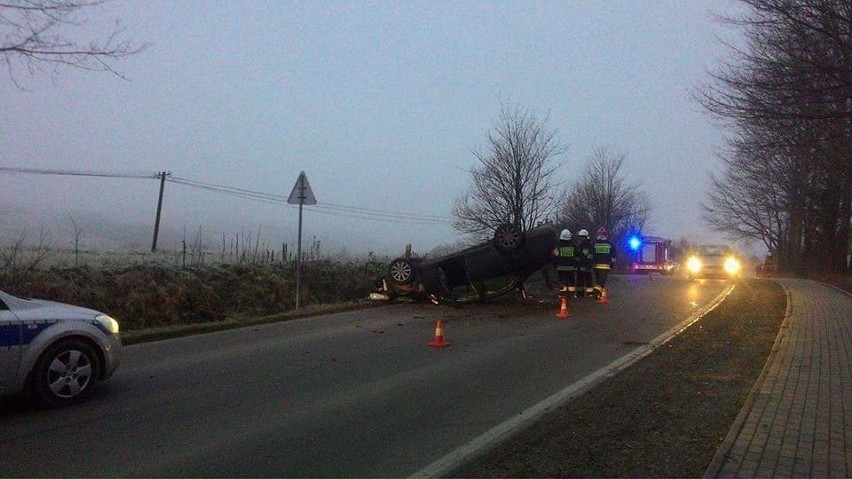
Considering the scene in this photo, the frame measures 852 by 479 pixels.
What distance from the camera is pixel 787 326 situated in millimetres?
11883

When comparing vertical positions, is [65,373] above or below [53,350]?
below

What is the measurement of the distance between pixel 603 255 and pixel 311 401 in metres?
13.4

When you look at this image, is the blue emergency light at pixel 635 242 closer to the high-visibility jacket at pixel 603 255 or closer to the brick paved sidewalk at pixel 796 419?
the high-visibility jacket at pixel 603 255

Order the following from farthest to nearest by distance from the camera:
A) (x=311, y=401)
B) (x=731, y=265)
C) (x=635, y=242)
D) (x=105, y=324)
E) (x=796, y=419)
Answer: (x=635, y=242)
(x=731, y=265)
(x=105, y=324)
(x=311, y=401)
(x=796, y=419)

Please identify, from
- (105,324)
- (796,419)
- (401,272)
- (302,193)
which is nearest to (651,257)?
(401,272)

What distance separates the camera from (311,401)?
262 inches

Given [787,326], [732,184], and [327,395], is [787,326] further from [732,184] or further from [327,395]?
[732,184]

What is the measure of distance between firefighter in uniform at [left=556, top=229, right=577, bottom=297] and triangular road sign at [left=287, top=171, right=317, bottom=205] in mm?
6561

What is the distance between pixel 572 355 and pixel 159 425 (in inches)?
225

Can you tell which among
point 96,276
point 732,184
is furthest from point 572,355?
point 732,184

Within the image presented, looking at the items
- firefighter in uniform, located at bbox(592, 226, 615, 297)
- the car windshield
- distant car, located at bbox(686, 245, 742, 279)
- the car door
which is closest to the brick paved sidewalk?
the car door

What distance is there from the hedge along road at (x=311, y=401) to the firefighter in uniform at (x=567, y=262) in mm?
4882

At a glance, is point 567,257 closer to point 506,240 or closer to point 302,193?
point 506,240

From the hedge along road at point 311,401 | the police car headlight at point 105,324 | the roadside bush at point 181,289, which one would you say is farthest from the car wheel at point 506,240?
the police car headlight at point 105,324
